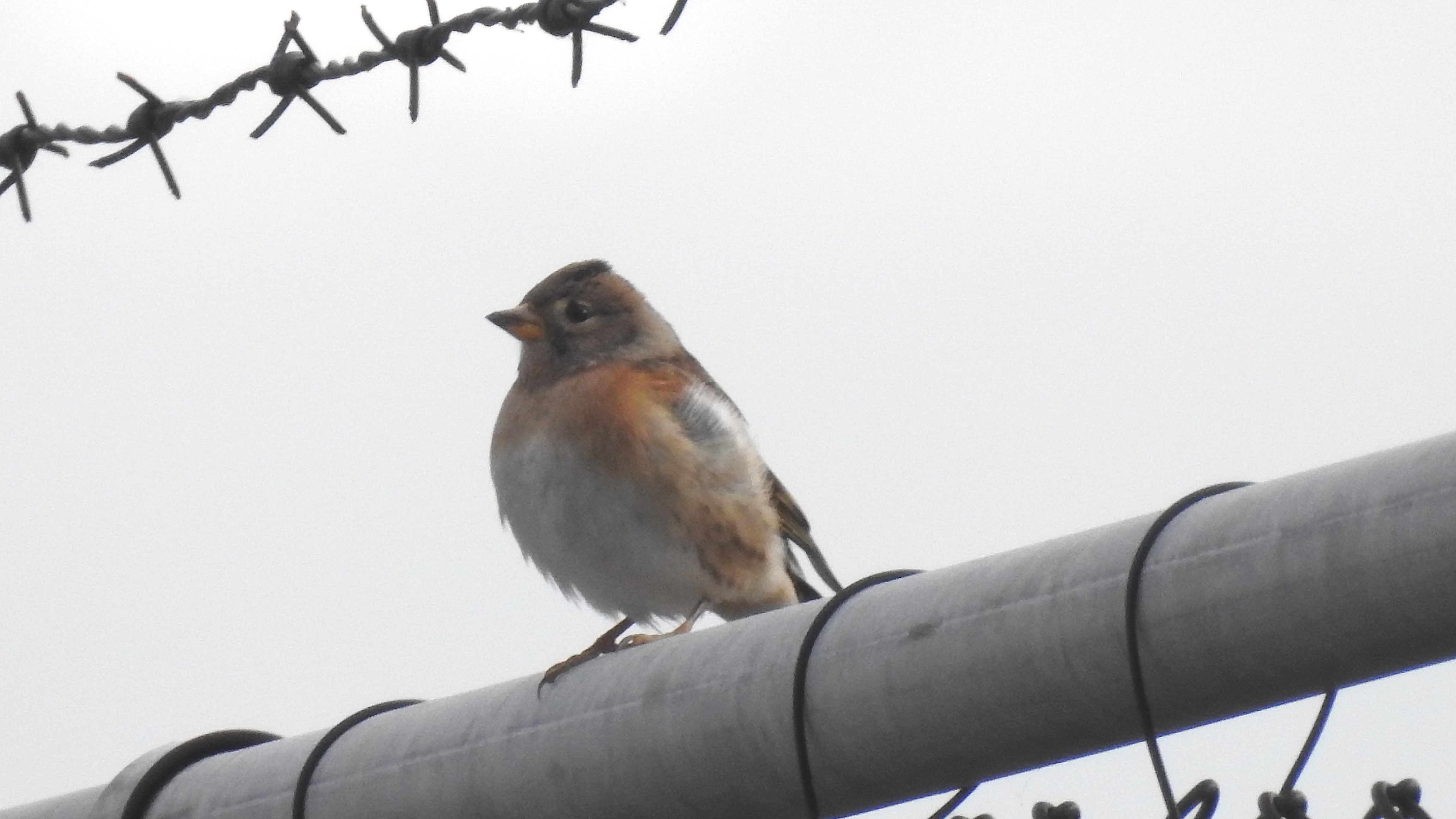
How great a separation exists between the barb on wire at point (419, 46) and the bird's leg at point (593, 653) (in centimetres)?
107

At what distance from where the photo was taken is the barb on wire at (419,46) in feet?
11.6

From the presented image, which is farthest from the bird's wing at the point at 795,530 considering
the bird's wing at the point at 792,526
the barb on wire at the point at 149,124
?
the barb on wire at the point at 149,124

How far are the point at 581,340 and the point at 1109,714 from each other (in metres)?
4.19

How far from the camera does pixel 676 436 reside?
5680 mm

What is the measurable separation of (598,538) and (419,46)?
2.14 meters

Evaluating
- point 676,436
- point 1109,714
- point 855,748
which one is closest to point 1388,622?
point 1109,714

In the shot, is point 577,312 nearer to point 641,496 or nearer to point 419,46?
point 641,496

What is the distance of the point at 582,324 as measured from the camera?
6480mm

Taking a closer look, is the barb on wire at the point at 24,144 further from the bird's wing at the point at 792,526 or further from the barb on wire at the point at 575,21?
the bird's wing at the point at 792,526

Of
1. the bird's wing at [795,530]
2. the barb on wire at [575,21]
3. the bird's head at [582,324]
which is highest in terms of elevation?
the barb on wire at [575,21]

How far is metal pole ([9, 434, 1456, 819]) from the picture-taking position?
83.7 inches

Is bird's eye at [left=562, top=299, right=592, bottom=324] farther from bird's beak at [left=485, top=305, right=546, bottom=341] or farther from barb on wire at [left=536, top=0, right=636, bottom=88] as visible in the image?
barb on wire at [left=536, top=0, right=636, bottom=88]

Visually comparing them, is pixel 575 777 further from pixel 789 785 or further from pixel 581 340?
pixel 581 340

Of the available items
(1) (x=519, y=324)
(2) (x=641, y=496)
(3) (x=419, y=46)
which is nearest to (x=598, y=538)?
(2) (x=641, y=496)
